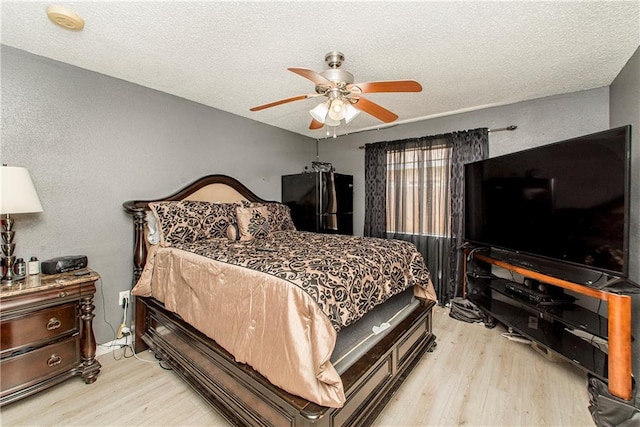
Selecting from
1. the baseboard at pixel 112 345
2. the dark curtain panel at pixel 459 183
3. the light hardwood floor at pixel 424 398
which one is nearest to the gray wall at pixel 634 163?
the light hardwood floor at pixel 424 398

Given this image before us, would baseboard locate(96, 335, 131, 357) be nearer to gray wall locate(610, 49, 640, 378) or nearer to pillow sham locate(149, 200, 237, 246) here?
pillow sham locate(149, 200, 237, 246)

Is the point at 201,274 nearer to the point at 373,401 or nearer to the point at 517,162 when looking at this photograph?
the point at 373,401

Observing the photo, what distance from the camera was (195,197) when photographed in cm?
302

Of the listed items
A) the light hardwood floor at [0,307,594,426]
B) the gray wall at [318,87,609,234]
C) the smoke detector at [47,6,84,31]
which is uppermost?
the smoke detector at [47,6,84,31]

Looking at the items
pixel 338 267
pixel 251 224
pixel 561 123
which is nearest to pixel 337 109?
pixel 338 267

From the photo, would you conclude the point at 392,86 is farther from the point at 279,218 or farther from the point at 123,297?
the point at 123,297

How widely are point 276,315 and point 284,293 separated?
127mm

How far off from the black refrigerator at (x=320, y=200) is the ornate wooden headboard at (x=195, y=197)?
53 centimetres

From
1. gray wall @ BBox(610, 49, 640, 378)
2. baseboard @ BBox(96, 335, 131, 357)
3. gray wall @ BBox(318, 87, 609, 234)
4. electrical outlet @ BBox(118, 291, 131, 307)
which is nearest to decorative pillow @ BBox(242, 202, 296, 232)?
electrical outlet @ BBox(118, 291, 131, 307)

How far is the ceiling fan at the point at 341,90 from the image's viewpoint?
68.0 inches

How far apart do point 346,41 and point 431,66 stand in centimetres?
85

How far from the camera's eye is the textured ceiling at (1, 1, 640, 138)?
1.58 metres

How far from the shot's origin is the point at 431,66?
2.26m

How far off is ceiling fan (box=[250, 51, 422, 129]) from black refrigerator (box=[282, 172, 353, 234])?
5.69 feet
